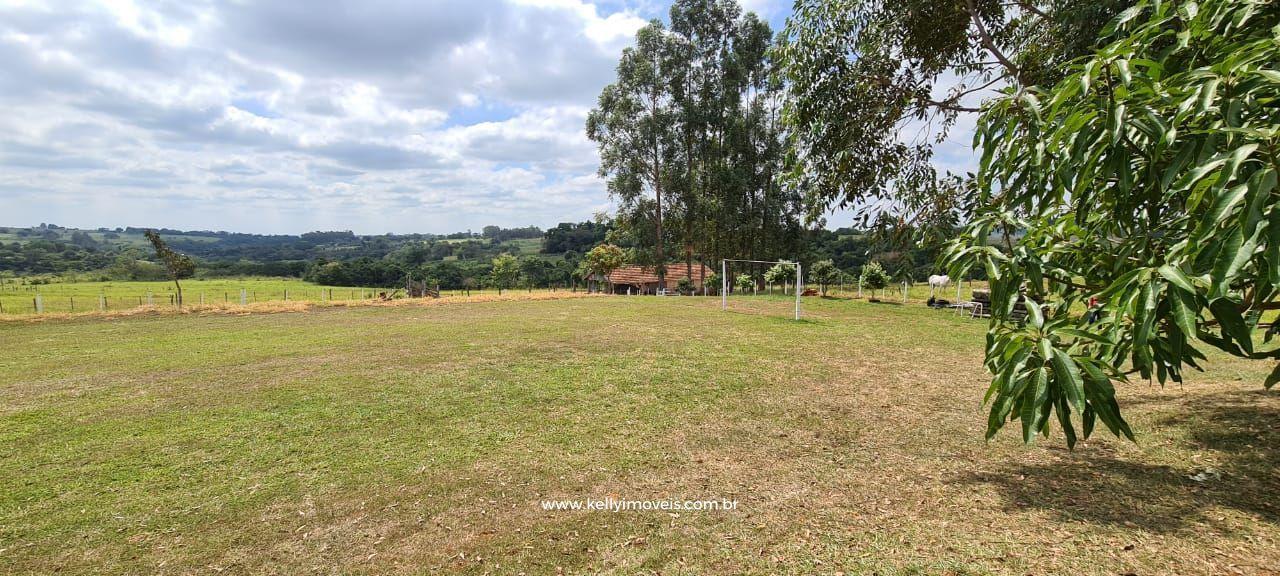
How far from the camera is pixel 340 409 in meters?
6.39

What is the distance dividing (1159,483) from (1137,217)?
2330 mm

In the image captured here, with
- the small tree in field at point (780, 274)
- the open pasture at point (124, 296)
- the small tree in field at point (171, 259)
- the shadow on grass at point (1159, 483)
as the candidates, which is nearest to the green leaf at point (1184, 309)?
the shadow on grass at point (1159, 483)

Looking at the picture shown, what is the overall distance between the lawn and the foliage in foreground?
49.8 inches

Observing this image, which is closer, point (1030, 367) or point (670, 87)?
point (1030, 367)

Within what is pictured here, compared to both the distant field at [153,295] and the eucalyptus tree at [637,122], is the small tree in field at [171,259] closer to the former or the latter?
the distant field at [153,295]

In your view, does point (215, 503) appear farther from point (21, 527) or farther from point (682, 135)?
point (682, 135)

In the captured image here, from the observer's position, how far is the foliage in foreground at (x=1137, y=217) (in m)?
1.83

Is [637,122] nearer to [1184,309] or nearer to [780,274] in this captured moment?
[780,274]

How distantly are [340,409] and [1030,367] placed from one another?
265 inches

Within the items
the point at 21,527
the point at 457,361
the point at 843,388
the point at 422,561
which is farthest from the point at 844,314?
the point at 21,527

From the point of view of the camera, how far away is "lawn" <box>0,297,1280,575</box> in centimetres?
311

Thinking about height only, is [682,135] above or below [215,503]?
above

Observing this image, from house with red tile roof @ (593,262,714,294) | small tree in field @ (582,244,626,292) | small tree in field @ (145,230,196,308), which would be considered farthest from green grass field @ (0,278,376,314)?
house with red tile roof @ (593,262,714,294)

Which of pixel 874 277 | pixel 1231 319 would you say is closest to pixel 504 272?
pixel 874 277
